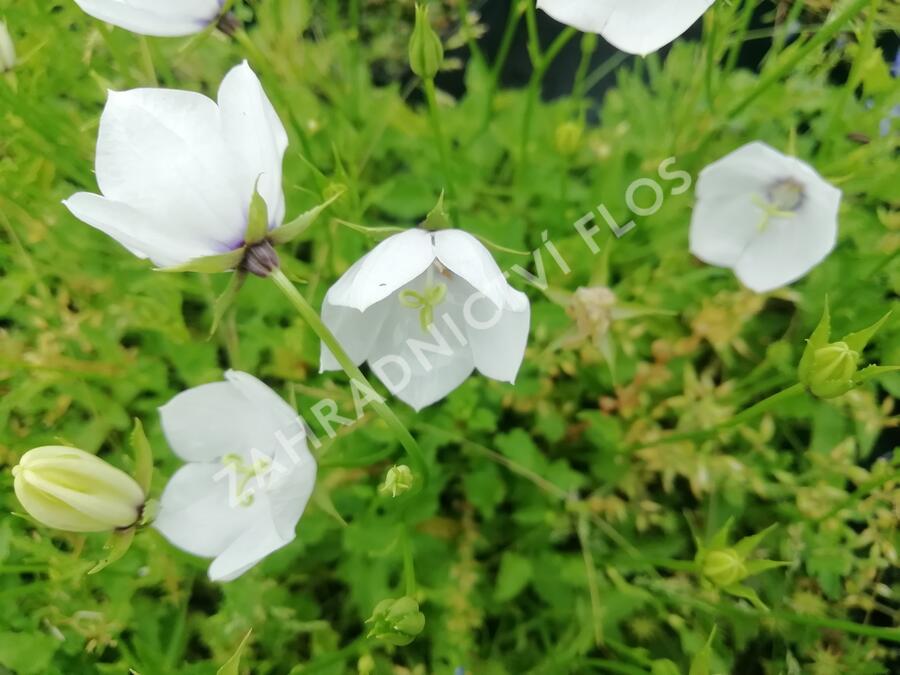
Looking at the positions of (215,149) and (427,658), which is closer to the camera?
(215,149)

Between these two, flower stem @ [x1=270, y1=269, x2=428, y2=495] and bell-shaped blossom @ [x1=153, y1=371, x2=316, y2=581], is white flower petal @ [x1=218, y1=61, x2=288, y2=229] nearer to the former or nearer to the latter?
flower stem @ [x1=270, y1=269, x2=428, y2=495]

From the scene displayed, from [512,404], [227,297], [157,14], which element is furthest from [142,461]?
[512,404]

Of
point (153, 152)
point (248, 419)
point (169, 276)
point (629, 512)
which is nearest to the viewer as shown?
point (153, 152)

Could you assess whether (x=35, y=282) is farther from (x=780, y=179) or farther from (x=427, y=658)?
(x=780, y=179)

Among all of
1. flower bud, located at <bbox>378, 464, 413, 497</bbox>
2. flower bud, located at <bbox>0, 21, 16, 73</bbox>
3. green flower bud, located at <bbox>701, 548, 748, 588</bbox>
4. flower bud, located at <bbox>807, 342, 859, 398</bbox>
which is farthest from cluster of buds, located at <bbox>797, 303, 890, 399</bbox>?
flower bud, located at <bbox>0, 21, 16, 73</bbox>

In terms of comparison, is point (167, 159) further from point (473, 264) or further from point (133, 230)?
point (473, 264)

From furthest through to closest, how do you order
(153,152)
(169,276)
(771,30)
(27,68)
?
1. (771,30)
2. (169,276)
3. (27,68)
4. (153,152)

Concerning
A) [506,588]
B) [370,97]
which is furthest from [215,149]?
[370,97]
